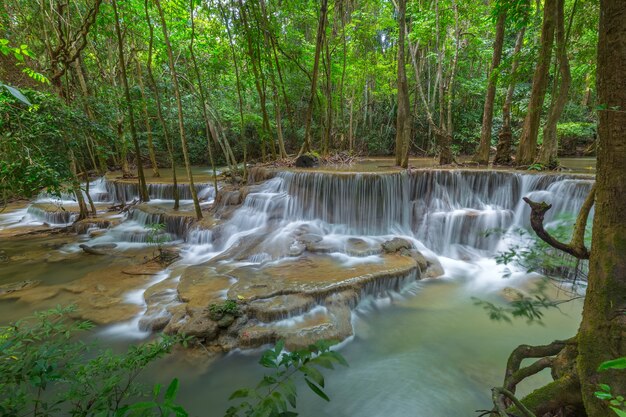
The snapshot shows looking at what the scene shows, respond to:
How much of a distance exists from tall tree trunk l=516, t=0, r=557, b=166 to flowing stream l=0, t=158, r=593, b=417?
4.30ft

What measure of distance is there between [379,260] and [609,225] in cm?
490

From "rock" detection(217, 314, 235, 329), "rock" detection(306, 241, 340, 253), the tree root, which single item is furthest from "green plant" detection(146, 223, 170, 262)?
the tree root

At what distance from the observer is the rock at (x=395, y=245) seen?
22.0ft

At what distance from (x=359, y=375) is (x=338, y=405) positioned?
51cm

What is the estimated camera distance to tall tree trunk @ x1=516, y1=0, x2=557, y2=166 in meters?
6.55

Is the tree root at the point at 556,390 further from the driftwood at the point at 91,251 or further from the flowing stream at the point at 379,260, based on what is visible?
the driftwood at the point at 91,251

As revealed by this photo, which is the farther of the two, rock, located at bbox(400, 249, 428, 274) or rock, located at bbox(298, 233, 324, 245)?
rock, located at bbox(298, 233, 324, 245)

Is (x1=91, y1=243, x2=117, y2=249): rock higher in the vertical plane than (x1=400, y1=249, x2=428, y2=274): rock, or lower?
higher

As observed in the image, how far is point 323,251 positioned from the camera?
22.2 feet

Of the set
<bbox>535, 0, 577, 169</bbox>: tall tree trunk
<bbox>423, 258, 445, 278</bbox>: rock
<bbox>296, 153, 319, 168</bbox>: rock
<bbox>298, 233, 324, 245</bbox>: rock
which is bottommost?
<bbox>423, 258, 445, 278</bbox>: rock

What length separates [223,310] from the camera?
4.39m

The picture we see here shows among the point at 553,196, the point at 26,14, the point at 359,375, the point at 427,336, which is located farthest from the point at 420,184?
the point at 26,14

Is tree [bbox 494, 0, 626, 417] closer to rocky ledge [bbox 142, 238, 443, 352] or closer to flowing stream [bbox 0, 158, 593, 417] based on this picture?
flowing stream [bbox 0, 158, 593, 417]

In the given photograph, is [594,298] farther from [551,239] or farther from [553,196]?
[553,196]
